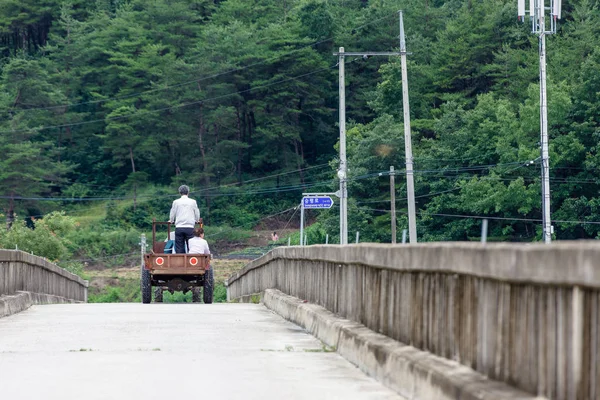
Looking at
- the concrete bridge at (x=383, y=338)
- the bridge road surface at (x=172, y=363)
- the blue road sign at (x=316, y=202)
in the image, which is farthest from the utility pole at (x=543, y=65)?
the bridge road surface at (x=172, y=363)

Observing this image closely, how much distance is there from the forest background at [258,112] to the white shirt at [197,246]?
51.1 meters

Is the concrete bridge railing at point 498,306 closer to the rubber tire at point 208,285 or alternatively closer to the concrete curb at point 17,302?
the concrete curb at point 17,302

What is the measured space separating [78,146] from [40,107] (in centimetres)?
725

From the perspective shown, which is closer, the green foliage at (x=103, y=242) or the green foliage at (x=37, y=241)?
the green foliage at (x=37, y=241)

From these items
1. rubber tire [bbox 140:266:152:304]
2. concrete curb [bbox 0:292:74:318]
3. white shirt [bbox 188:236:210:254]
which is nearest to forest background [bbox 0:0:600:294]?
rubber tire [bbox 140:266:152:304]

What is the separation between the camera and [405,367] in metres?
8.12

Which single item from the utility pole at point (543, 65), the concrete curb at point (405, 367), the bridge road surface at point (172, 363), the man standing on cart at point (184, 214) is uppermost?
the utility pole at point (543, 65)

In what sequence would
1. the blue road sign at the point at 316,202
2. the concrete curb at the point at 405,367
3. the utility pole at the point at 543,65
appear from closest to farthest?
the concrete curb at the point at 405,367 < the blue road sign at the point at 316,202 < the utility pole at the point at 543,65

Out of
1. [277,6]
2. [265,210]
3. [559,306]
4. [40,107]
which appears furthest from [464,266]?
[277,6]

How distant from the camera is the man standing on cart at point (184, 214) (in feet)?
78.8

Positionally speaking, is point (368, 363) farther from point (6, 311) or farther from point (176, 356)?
point (6, 311)

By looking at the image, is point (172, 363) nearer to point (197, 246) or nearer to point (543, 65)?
point (197, 246)

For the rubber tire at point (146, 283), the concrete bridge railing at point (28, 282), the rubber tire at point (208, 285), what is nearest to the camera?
the concrete bridge railing at point (28, 282)

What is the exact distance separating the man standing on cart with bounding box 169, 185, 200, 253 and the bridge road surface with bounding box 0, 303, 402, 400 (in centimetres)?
854
